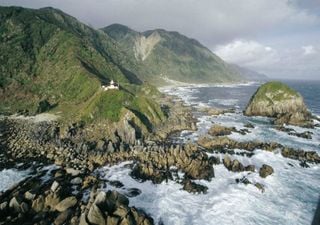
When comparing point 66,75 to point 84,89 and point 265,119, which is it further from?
point 265,119

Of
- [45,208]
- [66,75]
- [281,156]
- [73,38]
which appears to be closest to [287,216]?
[281,156]

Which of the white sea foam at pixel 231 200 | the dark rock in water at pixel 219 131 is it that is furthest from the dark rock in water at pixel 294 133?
the white sea foam at pixel 231 200

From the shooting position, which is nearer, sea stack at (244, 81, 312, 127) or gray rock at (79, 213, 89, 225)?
gray rock at (79, 213, 89, 225)

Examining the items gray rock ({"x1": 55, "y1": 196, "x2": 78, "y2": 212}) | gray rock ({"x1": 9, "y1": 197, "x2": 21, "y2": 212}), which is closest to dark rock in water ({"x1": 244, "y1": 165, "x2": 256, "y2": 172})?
gray rock ({"x1": 55, "y1": 196, "x2": 78, "y2": 212})

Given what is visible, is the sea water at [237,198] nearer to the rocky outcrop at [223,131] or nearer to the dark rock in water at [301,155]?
the dark rock in water at [301,155]

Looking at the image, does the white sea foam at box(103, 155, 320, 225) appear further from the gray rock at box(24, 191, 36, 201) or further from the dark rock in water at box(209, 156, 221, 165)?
the gray rock at box(24, 191, 36, 201)

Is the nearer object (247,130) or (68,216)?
(68,216)

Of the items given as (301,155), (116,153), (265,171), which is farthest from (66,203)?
(301,155)
